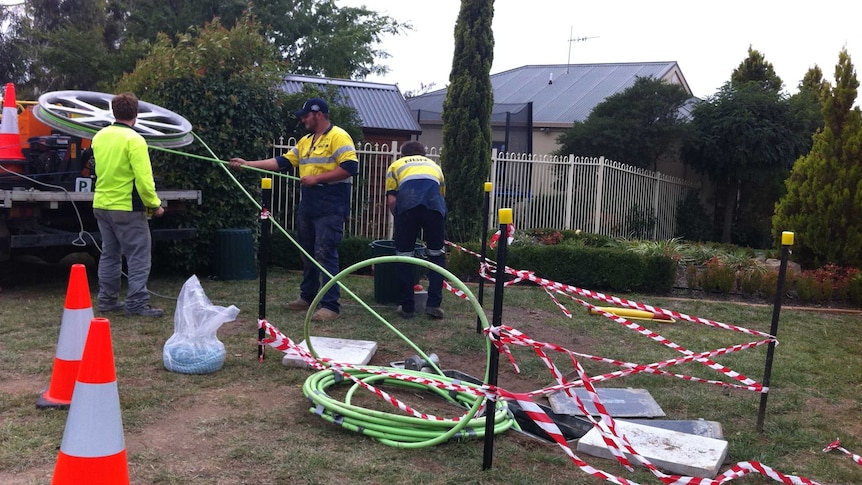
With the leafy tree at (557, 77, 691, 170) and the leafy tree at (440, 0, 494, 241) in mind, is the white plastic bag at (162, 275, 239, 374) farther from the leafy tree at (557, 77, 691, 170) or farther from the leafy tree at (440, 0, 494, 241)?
the leafy tree at (557, 77, 691, 170)

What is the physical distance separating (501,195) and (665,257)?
3.76 meters

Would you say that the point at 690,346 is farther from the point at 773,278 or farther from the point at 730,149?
the point at 730,149

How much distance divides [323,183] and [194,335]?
215 centimetres

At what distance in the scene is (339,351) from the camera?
520 cm

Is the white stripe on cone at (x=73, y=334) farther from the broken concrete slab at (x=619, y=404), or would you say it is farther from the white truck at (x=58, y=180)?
the white truck at (x=58, y=180)

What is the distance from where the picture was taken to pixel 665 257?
374 inches

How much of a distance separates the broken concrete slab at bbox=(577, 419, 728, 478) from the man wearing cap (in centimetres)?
330

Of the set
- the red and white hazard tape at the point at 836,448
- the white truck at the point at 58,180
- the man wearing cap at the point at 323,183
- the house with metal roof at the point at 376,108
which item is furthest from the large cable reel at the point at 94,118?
the house with metal roof at the point at 376,108

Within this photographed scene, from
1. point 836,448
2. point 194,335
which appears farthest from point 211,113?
point 836,448

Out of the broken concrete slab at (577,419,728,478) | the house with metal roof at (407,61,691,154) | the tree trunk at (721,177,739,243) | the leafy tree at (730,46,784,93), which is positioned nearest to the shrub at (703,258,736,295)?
the broken concrete slab at (577,419,728,478)

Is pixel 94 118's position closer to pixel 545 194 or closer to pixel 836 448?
pixel 836 448

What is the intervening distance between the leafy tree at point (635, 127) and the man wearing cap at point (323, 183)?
12.0 metres

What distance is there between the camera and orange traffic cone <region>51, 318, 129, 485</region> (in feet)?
9.00

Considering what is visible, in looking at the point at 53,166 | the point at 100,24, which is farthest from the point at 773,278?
the point at 100,24
